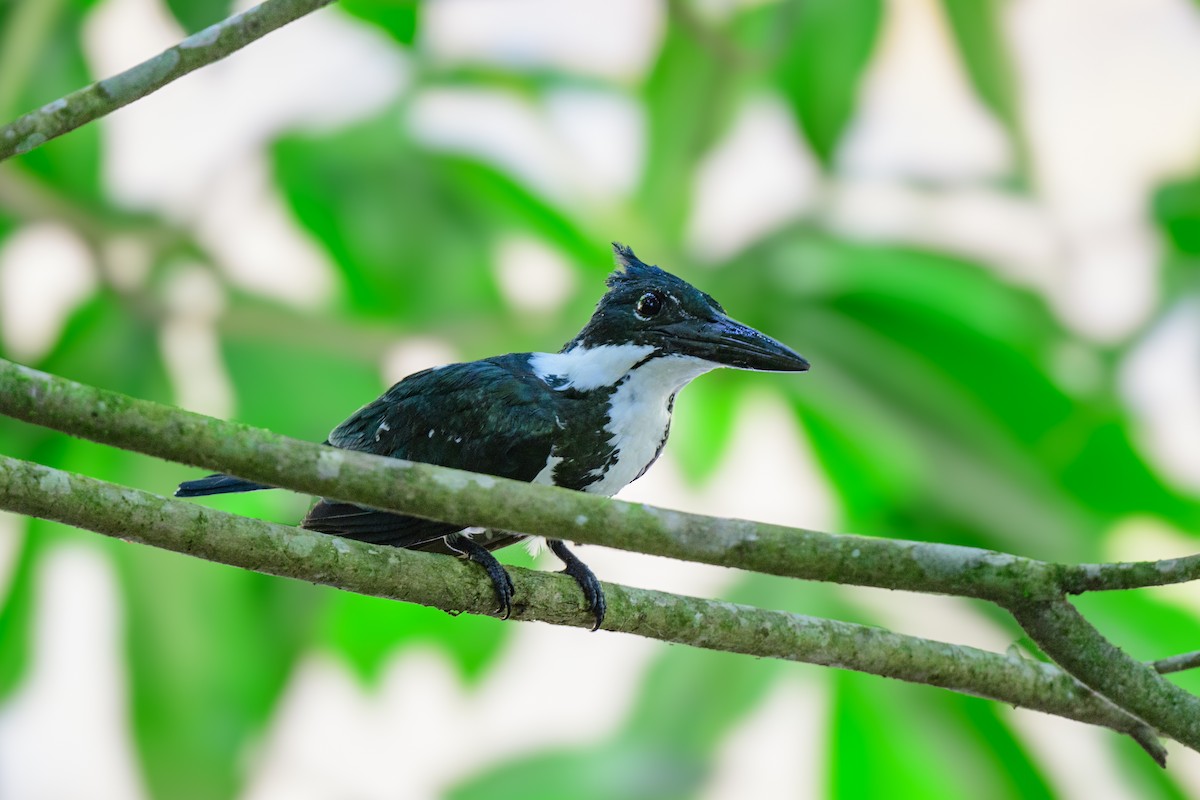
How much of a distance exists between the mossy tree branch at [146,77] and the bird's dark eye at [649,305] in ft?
2.22

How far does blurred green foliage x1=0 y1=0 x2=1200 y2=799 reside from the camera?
409cm

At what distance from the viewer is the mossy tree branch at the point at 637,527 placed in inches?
54.0

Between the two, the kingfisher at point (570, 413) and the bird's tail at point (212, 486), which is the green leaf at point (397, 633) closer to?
the bird's tail at point (212, 486)

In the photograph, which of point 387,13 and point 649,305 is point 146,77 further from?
point 387,13

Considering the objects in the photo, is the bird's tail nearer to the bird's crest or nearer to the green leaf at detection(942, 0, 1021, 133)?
the bird's crest

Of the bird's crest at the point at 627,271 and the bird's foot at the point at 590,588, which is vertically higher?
the bird's crest at the point at 627,271

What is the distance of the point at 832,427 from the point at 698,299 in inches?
93.2

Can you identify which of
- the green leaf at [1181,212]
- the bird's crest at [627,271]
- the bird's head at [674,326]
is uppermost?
the green leaf at [1181,212]

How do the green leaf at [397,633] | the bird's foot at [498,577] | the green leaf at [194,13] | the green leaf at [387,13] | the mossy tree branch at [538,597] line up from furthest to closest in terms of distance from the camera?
the green leaf at [397,633] < the green leaf at [387,13] < the green leaf at [194,13] < the bird's foot at [498,577] < the mossy tree branch at [538,597]

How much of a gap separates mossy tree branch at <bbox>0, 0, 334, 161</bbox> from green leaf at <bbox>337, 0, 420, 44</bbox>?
3130 mm

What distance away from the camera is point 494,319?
494 cm

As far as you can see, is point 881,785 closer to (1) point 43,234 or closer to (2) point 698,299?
(2) point 698,299

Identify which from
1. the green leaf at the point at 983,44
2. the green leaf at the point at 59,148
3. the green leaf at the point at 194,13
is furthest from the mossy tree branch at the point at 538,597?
the green leaf at the point at 59,148

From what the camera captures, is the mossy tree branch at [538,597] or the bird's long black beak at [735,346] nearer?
the mossy tree branch at [538,597]
